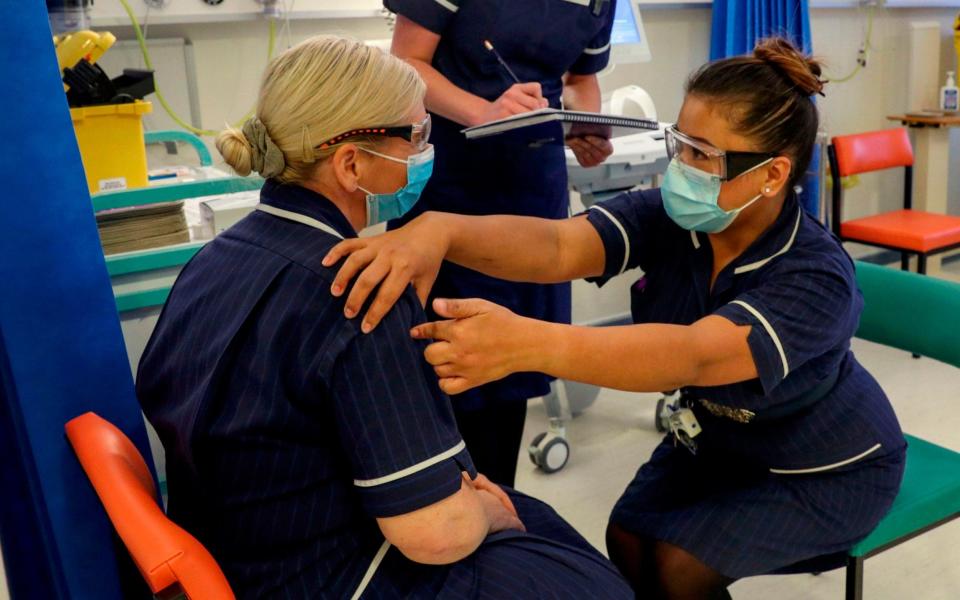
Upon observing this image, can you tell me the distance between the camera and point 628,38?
10.0ft

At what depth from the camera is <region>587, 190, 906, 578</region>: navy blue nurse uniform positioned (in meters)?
1.38

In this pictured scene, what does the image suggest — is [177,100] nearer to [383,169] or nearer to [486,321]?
[383,169]

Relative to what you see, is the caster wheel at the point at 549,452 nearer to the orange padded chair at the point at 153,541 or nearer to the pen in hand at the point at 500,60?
the pen in hand at the point at 500,60

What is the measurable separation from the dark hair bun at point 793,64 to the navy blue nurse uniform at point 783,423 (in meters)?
0.18

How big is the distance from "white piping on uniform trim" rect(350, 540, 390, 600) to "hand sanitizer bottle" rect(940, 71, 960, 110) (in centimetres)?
412

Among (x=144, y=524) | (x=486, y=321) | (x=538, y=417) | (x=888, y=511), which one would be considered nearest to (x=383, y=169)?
(x=486, y=321)

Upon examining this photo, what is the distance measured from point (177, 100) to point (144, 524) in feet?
6.56

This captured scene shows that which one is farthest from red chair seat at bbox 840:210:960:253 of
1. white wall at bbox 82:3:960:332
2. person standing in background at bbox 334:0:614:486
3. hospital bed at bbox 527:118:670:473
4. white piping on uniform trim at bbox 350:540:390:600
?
white piping on uniform trim at bbox 350:540:390:600

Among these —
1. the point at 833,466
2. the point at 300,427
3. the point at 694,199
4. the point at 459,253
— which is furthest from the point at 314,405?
the point at 833,466

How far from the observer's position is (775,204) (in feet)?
4.93

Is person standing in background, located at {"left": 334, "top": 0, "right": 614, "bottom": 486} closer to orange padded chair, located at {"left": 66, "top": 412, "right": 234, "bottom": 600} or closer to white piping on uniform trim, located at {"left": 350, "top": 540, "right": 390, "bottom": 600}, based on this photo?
white piping on uniform trim, located at {"left": 350, "top": 540, "right": 390, "bottom": 600}

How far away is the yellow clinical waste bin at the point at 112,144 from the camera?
1824 millimetres

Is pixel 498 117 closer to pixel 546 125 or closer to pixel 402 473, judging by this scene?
pixel 546 125

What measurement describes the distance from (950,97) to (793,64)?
344cm
